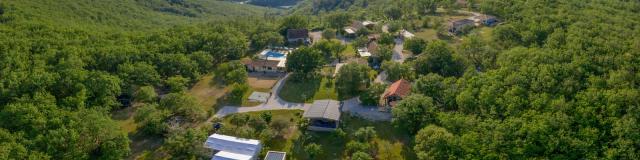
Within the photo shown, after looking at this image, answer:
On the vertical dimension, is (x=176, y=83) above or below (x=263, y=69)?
above

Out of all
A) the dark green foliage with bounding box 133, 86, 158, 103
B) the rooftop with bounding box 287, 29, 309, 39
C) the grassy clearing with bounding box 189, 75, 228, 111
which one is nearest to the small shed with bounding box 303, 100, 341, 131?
the grassy clearing with bounding box 189, 75, 228, 111

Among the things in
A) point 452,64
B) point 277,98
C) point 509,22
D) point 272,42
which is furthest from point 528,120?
point 272,42

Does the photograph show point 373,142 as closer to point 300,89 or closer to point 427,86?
point 427,86

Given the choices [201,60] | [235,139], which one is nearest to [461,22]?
[201,60]

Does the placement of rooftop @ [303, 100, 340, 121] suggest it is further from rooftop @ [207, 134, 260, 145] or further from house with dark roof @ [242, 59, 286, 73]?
house with dark roof @ [242, 59, 286, 73]

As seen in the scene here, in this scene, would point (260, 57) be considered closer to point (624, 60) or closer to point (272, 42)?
point (272, 42)

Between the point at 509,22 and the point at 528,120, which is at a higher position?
the point at 509,22
